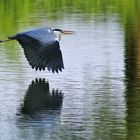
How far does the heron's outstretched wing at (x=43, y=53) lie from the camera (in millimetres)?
10336

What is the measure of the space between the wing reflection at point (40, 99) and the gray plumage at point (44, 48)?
0.52 meters

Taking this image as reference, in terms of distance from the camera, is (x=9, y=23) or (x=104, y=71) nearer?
(x=104, y=71)

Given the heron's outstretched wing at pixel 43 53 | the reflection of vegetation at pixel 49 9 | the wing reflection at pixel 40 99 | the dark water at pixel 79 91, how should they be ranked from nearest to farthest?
the dark water at pixel 79 91, the heron's outstretched wing at pixel 43 53, the wing reflection at pixel 40 99, the reflection of vegetation at pixel 49 9

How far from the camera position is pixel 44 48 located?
10.5 metres

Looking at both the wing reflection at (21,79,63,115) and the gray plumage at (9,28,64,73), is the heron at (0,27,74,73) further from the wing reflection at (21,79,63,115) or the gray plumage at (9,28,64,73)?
the wing reflection at (21,79,63,115)

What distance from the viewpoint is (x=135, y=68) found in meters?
14.2

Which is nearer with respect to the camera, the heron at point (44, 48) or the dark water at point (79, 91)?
the dark water at point (79, 91)

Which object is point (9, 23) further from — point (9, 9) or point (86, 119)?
point (86, 119)

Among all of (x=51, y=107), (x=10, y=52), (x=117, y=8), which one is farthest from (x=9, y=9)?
(x=51, y=107)

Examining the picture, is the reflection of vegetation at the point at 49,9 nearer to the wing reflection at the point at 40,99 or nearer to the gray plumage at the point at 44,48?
the wing reflection at the point at 40,99

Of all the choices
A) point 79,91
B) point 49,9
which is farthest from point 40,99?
point 49,9

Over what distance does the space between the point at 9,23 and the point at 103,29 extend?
3094 millimetres

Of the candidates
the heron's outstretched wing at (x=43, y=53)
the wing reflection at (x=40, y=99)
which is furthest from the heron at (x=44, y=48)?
the wing reflection at (x=40, y=99)

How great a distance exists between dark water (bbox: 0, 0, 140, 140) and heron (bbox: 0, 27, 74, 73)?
0.57 meters
